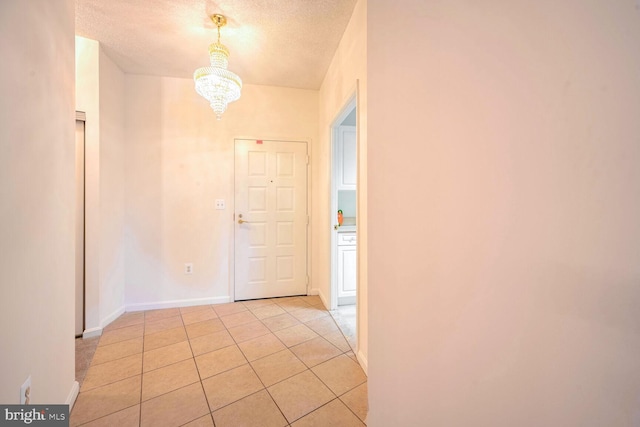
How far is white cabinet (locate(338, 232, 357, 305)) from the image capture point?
274cm

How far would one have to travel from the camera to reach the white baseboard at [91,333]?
212cm

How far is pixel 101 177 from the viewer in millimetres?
2293

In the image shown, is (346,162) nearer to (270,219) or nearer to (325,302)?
(270,219)

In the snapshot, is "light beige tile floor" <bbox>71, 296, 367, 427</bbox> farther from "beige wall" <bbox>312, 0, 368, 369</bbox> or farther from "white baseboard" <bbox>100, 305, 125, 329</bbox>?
"beige wall" <bbox>312, 0, 368, 369</bbox>

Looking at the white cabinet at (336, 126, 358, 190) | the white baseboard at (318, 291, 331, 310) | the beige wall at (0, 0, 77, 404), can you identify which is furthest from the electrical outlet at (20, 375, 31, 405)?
the white cabinet at (336, 126, 358, 190)

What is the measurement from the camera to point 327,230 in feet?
8.80

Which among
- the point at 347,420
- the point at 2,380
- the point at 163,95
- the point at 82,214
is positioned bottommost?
the point at 347,420

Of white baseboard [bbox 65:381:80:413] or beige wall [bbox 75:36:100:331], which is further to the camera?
beige wall [bbox 75:36:100:331]

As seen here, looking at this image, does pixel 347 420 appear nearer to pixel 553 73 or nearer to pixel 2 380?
pixel 2 380

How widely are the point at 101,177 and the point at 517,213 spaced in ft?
10.0

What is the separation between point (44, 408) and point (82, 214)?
1.76m

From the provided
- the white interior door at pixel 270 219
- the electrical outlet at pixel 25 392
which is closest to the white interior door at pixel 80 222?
the white interior door at pixel 270 219

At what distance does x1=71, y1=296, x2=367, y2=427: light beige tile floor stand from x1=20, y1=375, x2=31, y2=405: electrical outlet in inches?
19.2

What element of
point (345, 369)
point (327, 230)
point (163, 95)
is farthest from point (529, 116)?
point (163, 95)
